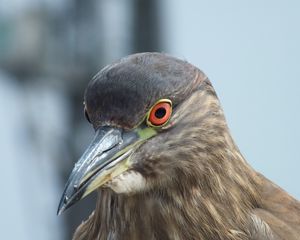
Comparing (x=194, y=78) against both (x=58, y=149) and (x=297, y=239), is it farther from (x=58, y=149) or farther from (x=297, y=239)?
(x=58, y=149)

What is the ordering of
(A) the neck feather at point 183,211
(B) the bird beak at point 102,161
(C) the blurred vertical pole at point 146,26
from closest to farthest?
(B) the bird beak at point 102,161 < (A) the neck feather at point 183,211 < (C) the blurred vertical pole at point 146,26

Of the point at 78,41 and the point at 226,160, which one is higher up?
the point at 226,160

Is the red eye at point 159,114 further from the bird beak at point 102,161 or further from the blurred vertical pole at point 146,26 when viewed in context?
the blurred vertical pole at point 146,26

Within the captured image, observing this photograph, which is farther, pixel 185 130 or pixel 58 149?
pixel 58 149

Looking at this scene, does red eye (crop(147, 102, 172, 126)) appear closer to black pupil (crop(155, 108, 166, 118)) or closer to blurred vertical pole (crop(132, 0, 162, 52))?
black pupil (crop(155, 108, 166, 118))

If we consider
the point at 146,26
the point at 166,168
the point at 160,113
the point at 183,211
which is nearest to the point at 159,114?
the point at 160,113

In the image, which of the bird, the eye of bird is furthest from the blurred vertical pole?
the eye of bird

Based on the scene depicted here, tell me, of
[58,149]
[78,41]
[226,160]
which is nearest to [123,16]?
[78,41]

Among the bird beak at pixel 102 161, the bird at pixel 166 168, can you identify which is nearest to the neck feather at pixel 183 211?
the bird at pixel 166 168
